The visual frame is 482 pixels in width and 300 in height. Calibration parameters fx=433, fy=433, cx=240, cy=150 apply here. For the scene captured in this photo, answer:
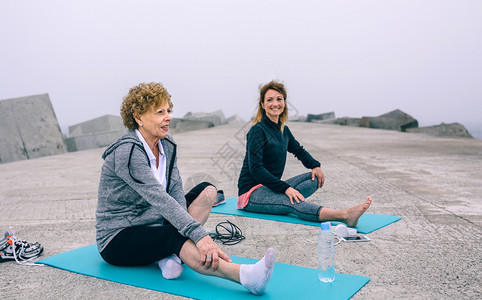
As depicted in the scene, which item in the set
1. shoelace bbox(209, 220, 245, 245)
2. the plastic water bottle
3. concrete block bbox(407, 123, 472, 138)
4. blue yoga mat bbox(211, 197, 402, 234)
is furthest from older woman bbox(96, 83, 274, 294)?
concrete block bbox(407, 123, 472, 138)

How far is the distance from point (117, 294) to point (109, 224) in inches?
Result: 19.0

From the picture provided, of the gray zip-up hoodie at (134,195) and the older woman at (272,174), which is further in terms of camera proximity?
the older woman at (272,174)

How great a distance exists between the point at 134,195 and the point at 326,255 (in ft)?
4.36

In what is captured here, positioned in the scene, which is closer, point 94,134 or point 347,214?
point 347,214

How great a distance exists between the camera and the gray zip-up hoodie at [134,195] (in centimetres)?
263

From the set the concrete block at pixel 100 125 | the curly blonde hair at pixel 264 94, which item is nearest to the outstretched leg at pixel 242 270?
the curly blonde hair at pixel 264 94

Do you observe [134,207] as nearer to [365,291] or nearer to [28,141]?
[365,291]

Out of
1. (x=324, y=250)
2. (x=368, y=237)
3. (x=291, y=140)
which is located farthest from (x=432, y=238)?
(x=291, y=140)

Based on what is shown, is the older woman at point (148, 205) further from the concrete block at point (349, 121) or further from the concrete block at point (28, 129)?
the concrete block at point (349, 121)

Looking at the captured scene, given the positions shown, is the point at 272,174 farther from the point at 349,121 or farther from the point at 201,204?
the point at 349,121

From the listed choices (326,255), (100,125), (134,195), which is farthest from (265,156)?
(100,125)

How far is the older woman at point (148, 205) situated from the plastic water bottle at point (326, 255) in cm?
53

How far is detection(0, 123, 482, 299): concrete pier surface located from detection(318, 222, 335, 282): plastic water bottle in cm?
18

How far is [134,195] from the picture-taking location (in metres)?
2.87
